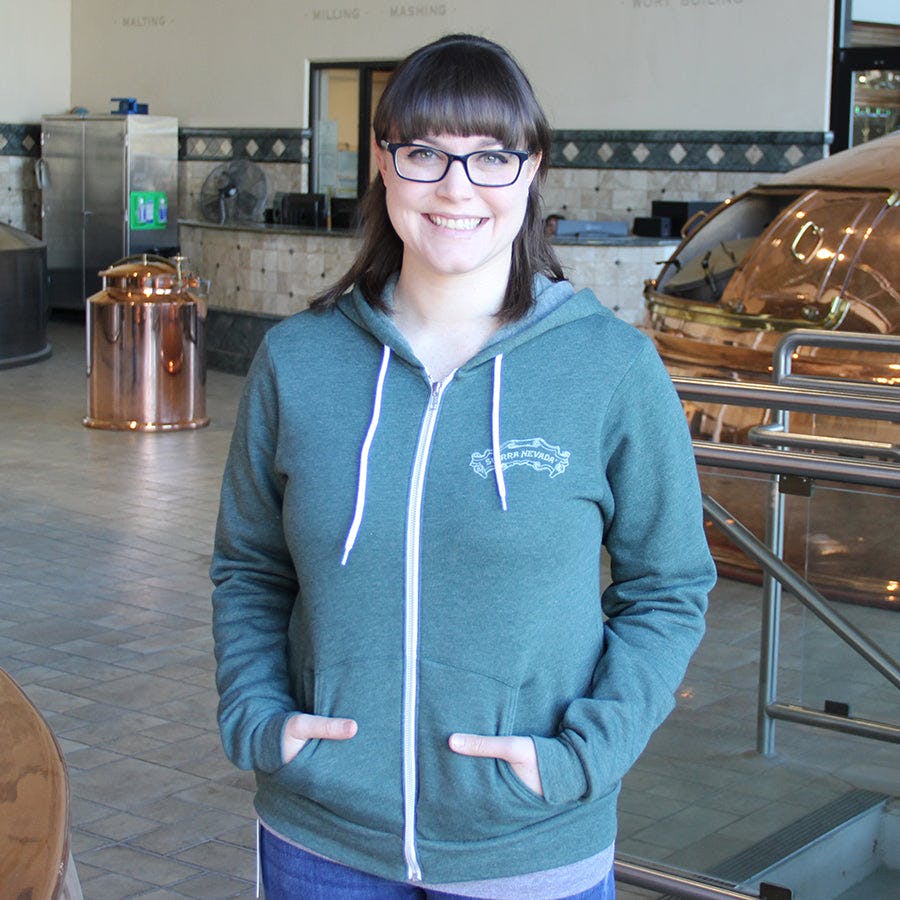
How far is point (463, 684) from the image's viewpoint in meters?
1.62

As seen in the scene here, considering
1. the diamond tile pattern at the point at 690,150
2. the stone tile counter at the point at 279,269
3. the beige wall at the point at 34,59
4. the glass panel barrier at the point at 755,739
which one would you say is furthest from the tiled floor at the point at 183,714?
the beige wall at the point at 34,59

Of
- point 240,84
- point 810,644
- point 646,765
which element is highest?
point 240,84

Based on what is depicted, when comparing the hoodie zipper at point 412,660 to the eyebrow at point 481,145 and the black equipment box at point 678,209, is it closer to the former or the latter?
the eyebrow at point 481,145

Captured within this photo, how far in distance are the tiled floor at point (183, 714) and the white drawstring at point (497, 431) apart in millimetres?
1782

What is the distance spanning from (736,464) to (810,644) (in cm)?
51

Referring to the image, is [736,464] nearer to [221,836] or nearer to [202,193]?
[221,836]

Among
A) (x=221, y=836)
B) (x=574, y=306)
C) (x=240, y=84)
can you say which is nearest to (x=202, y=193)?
(x=240, y=84)

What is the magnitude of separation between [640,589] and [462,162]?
548 millimetres

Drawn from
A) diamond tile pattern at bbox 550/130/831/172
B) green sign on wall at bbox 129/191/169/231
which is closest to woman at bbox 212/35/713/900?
diamond tile pattern at bbox 550/130/831/172

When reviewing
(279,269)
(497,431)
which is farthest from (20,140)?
(497,431)

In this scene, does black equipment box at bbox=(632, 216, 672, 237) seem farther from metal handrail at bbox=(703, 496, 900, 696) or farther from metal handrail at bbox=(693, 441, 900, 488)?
metal handrail at bbox=(693, 441, 900, 488)

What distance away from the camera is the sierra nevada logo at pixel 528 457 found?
1.64 m

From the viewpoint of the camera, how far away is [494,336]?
5.63ft

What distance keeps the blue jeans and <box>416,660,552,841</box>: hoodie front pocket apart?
0.10 m
